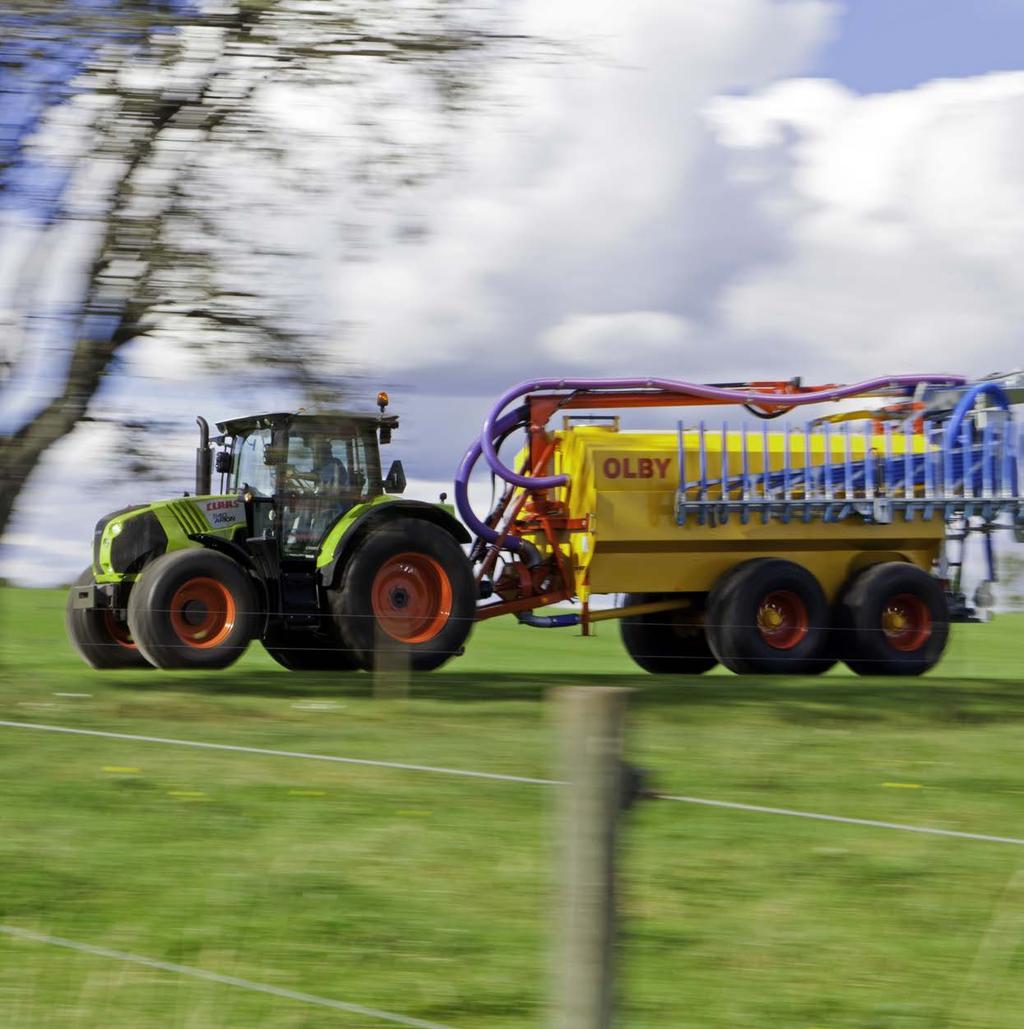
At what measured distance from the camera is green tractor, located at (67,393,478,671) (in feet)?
43.2

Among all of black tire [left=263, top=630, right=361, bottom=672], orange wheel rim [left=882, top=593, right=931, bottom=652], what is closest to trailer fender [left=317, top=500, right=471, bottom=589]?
black tire [left=263, top=630, right=361, bottom=672]

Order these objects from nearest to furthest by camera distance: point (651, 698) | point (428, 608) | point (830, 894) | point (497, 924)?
point (497, 924) → point (830, 894) → point (651, 698) → point (428, 608)

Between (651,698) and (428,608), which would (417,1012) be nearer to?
(651,698)

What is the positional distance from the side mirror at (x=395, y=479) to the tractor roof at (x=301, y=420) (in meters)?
1.13

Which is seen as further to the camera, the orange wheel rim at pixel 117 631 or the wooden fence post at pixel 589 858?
the orange wheel rim at pixel 117 631

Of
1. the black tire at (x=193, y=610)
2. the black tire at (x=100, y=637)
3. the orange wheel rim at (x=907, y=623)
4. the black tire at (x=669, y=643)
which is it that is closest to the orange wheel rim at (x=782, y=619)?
the black tire at (x=669, y=643)

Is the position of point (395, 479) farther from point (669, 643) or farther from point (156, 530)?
point (669, 643)

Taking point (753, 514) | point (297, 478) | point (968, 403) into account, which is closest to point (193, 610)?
point (297, 478)

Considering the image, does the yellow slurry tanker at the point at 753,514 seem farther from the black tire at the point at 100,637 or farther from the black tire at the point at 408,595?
the black tire at the point at 100,637

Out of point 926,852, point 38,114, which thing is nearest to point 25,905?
point 926,852

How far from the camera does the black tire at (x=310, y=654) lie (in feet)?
47.9

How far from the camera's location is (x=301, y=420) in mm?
10703

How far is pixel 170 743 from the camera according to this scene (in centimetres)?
881

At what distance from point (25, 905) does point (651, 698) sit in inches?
284
